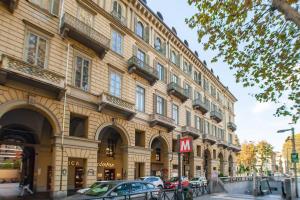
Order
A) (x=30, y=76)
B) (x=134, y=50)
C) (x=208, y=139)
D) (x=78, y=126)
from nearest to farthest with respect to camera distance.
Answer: (x=30, y=76) < (x=78, y=126) < (x=134, y=50) < (x=208, y=139)

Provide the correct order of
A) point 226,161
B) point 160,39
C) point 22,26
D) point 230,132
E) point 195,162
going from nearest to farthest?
point 22,26, point 160,39, point 195,162, point 226,161, point 230,132

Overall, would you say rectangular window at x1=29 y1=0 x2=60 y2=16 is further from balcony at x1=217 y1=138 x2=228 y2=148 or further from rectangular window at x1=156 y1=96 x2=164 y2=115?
balcony at x1=217 y1=138 x2=228 y2=148

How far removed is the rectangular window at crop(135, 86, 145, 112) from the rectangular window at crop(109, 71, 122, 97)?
311 centimetres

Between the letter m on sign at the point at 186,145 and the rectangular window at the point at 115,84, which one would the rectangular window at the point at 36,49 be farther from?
the letter m on sign at the point at 186,145

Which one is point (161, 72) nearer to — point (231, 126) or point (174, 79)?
point (174, 79)

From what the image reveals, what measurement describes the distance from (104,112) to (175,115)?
15172 mm

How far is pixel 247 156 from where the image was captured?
8306cm

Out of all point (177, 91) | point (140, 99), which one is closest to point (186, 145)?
point (140, 99)

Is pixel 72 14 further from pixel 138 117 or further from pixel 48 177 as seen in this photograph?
pixel 48 177

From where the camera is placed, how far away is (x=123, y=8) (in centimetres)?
2939

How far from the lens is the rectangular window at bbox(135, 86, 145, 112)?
97.8ft

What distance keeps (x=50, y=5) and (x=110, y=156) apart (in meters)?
16.0

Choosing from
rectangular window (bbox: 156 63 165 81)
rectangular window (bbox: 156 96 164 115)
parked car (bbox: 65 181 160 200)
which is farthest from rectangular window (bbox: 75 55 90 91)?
rectangular window (bbox: 156 63 165 81)

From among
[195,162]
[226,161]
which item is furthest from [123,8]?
[226,161]
